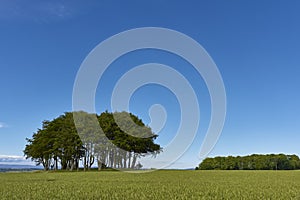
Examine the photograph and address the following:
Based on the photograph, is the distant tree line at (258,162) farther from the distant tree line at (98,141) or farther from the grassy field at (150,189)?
the grassy field at (150,189)

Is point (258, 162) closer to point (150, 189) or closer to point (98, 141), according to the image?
point (98, 141)

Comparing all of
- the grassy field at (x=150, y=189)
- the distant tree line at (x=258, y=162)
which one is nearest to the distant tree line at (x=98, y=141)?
the grassy field at (x=150, y=189)

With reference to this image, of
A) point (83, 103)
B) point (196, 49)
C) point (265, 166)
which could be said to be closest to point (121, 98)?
point (83, 103)

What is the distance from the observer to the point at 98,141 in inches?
2867

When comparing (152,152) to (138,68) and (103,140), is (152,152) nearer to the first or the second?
(103,140)

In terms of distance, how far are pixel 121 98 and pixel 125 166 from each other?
50.8 ft

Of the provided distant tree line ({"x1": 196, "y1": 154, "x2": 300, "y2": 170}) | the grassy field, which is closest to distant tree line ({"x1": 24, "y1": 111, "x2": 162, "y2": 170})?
the grassy field

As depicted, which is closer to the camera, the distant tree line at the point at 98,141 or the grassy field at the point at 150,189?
the grassy field at the point at 150,189

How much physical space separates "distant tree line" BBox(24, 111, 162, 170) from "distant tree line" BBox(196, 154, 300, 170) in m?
73.9

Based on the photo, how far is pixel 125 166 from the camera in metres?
78.1

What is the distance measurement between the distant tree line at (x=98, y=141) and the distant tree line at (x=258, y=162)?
242ft

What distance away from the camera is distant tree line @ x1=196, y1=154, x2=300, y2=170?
140 metres

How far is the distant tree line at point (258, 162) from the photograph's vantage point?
140 meters

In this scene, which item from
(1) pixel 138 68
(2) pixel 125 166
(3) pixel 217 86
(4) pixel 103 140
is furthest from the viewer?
(2) pixel 125 166
